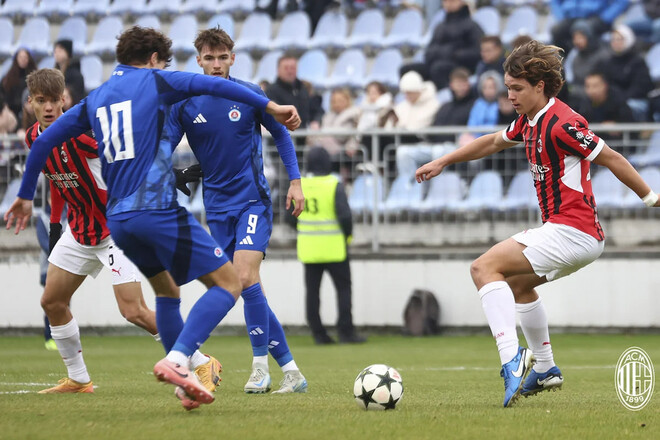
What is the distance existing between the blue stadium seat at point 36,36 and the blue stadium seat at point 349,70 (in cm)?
566

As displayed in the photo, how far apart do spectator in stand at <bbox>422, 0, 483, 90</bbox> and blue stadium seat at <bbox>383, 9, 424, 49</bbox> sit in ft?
6.05

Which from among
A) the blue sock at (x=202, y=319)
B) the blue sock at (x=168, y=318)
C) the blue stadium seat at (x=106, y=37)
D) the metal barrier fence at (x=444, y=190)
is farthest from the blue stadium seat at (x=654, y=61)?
the blue sock at (x=202, y=319)

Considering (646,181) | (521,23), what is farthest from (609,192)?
(521,23)

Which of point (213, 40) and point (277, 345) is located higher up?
point (213, 40)

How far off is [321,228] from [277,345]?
205 inches

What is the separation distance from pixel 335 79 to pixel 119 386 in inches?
422

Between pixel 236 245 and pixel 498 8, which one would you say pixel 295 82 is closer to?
pixel 498 8

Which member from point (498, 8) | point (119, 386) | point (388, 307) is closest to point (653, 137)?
point (388, 307)

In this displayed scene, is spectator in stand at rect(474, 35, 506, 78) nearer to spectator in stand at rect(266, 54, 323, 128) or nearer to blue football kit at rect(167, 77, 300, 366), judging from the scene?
spectator in stand at rect(266, 54, 323, 128)

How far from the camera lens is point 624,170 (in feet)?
20.6

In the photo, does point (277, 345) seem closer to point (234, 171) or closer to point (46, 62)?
point (234, 171)

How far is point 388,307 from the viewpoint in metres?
13.6

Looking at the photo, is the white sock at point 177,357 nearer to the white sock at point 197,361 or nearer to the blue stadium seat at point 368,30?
the white sock at point 197,361

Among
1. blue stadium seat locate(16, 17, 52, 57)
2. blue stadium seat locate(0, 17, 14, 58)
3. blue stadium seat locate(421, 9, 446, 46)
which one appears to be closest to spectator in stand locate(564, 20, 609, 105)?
blue stadium seat locate(421, 9, 446, 46)
